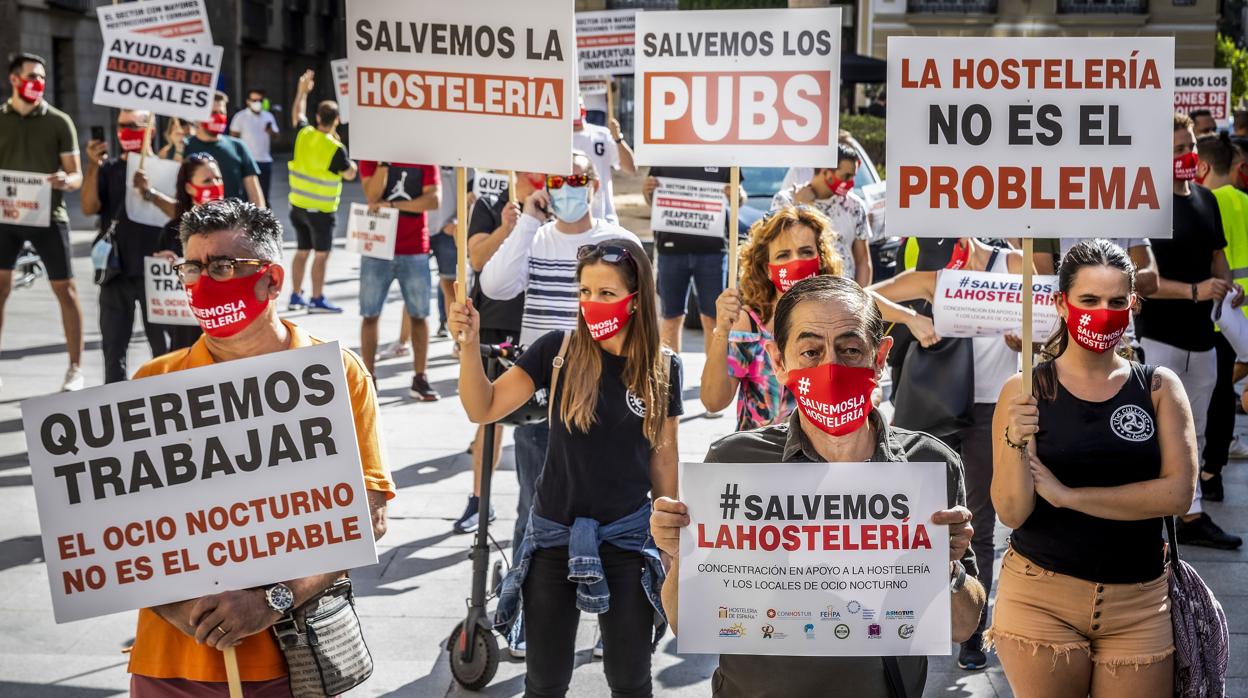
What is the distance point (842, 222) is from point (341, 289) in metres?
8.46

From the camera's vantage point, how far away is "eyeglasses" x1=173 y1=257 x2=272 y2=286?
354 cm

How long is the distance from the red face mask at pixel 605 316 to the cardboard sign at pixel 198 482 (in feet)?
4.06

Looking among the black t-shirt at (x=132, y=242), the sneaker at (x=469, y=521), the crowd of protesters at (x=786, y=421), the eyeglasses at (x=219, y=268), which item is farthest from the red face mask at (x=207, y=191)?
the eyeglasses at (x=219, y=268)

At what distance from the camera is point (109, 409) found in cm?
331

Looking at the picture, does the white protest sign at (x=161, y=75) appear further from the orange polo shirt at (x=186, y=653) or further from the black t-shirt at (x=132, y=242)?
the orange polo shirt at (x=186, y=653)

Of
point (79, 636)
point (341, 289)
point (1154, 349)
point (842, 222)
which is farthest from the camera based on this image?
point (341, 289)

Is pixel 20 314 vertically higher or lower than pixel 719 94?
lower

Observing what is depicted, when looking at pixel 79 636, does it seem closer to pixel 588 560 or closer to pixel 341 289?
pixel 588 560

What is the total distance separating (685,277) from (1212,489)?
3.68m

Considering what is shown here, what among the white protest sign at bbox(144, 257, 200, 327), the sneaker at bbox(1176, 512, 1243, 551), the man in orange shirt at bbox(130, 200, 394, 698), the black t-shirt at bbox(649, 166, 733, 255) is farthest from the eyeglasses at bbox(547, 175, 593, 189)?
the sneaker at bbox(1176, 512, 1243, 551)

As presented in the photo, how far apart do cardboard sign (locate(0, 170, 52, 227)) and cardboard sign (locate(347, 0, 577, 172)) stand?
21.0 ft

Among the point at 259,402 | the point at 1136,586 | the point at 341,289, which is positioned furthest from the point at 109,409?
the point at 341,289

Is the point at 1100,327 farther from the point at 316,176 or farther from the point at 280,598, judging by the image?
the point at 316,176

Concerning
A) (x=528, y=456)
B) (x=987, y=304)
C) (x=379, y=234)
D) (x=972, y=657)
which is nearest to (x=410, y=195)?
(x=379, y=234)
